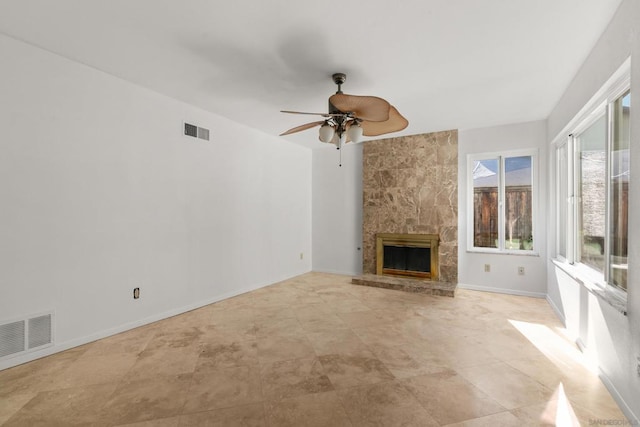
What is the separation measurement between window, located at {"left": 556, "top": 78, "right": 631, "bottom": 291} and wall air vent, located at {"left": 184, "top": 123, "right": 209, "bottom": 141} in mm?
4101

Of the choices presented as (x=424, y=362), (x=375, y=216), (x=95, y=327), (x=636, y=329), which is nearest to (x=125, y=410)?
(x=95, y=327)

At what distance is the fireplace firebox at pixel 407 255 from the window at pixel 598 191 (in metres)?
1.66

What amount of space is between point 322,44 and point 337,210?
3.86m

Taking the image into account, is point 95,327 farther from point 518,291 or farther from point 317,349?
point 518,291

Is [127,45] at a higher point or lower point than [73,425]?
higher

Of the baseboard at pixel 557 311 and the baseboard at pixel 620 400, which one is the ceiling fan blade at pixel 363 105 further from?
the baseboard at pixel 557 311

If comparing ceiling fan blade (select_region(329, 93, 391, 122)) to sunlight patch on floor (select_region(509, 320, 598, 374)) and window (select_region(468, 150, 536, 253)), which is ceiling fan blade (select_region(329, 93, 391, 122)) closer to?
sunlight patch on floor (select_region(509, 320, 598, 374))

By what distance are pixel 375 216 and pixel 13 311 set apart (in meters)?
4.68

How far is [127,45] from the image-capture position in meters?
2.48

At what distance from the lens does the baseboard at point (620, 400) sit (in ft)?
5.60

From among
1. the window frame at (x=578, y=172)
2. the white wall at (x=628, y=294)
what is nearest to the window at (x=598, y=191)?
the window frame at (x=578, y=172)

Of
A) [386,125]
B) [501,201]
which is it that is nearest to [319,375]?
[386,125]

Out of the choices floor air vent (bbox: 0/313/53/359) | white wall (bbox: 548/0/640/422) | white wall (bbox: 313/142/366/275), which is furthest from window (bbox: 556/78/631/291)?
floor air vent (bbox: 0/313/53/359)

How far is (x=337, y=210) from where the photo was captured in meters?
6.04
